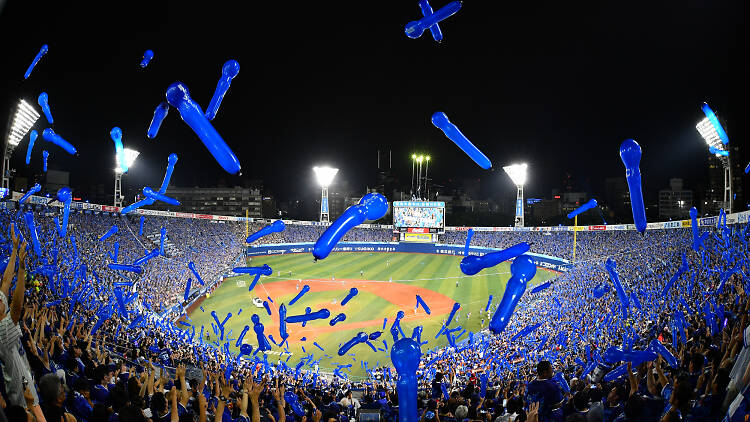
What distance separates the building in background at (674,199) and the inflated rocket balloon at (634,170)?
107 metres

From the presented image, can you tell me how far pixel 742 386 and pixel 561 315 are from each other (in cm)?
1509

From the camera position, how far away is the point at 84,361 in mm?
5953

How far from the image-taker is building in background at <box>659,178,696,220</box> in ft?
302

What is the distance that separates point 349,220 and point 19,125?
23.7m

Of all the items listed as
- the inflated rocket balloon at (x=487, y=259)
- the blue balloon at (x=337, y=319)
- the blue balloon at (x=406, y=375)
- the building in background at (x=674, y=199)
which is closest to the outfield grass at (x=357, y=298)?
the blue balloon at (x=337, y=319)

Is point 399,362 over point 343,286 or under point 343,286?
over

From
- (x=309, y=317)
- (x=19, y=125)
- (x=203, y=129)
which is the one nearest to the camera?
(x=203, y=129)

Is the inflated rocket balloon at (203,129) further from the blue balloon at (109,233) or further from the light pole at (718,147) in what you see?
the blue balloon at (109,233)

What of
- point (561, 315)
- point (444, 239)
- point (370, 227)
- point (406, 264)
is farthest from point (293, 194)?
point (561, 315)

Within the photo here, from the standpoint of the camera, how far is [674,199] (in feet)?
318

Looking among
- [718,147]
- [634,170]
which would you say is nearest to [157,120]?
[634,170]

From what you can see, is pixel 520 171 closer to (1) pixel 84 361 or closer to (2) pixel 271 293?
(2) pixel 271 293

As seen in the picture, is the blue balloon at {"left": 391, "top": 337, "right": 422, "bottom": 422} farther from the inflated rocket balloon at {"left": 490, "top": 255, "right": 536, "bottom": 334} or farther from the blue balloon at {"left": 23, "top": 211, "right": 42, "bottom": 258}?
the blue balloon at {"left": 23, "top": 211, "right": 42, "bottom": 258}

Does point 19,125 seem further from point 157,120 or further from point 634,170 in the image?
point 634,170
